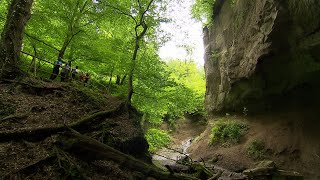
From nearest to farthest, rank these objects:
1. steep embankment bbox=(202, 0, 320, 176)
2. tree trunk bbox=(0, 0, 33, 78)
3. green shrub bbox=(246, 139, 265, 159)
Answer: tree trunk bbox=(0, 0, 33, 78) → steep embankment bbox=(202, 0, 320, 176) → green shrub bbox=(246, 139, 265, 159)

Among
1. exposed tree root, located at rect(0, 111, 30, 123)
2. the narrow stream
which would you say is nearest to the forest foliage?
the narrow stream

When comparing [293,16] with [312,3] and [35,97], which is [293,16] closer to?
[312,3]

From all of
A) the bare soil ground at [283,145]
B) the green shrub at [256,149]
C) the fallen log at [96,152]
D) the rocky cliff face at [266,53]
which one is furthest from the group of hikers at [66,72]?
the green shrub at [256,149]

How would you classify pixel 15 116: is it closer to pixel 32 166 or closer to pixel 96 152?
pixel 32 166

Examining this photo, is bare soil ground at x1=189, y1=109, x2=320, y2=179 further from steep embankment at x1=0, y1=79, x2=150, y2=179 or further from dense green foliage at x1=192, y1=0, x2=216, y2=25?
dense green foliage at x1=192, y1=0, x2=216, y2=25

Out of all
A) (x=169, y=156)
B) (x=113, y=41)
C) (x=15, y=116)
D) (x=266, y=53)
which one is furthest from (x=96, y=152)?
(x=169, y=156)

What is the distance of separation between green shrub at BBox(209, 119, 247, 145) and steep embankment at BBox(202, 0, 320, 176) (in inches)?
23.0

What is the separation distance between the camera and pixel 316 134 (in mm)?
13617

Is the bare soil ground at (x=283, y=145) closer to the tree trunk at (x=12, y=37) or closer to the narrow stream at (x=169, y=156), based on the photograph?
the narrow stream at (x=169, y=156)

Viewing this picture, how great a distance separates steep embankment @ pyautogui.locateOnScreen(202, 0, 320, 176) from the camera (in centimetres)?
1233

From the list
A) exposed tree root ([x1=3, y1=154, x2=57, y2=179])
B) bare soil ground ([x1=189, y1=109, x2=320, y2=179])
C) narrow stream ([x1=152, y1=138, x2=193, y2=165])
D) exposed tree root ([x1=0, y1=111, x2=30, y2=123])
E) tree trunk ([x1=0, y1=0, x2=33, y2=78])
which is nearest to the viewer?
exposed tree root ([x1=3, y1=154, x2=57, y2=179])

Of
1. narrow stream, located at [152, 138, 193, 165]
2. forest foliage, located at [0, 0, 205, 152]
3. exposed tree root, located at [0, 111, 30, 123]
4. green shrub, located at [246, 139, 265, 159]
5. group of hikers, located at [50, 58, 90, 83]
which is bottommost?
narrow stream, located at [152, 138, 193, 165]

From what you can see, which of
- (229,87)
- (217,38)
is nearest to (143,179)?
(229,87)

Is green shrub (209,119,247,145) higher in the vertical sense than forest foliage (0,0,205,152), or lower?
lower
